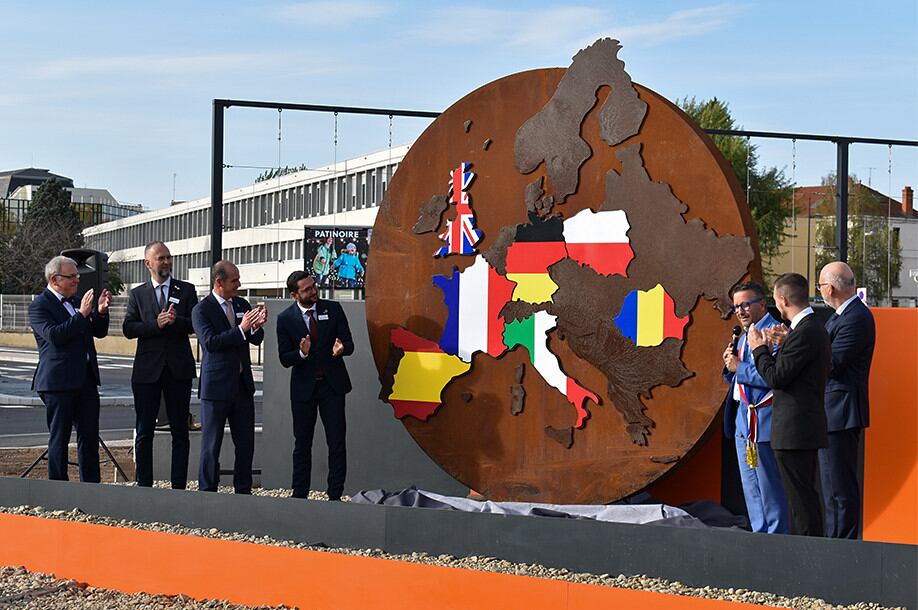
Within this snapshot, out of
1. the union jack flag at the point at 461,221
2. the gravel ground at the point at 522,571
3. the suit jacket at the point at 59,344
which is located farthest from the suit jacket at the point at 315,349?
the gravel ground at the point at 522,571

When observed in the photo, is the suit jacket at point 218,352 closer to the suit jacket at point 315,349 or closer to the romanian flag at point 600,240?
the suit jacket at point 315,349

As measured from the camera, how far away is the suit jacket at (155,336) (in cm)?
864

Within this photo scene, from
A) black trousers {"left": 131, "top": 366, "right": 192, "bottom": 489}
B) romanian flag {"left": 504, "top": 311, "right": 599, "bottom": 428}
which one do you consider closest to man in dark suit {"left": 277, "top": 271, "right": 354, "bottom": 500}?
black trousers {"left": 131, "top": 366, "right": 192, "bottom": 489}

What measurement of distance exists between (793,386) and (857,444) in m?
0.90

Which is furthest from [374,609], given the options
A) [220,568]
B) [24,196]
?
[24,196]

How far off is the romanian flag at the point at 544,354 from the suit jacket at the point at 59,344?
295cm

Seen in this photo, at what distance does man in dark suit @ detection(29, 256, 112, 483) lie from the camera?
8445 millimetres

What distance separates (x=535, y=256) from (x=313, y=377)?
1.82 m

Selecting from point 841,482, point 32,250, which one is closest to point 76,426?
point 841,482

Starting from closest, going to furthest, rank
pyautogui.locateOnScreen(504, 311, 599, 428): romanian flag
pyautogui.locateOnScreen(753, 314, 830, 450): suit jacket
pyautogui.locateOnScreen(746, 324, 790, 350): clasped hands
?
1. pyautogui.locateOnScreen(753, 314, 830, 450): suit jacket
2. pyautogui.locateOnScreen(746, 324, 790, 350): clasped hands
3. pyautogui.locateOnScreen(504, 311, 599, 428): romanian flag

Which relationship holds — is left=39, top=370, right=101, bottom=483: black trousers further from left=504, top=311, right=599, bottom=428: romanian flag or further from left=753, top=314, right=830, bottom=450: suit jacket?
left=753, top=314, right=830, bottom=450: suit jacket

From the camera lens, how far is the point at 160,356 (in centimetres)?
866

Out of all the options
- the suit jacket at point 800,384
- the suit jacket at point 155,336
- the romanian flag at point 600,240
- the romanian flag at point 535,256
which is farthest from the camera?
the suit jacket at point 155,336

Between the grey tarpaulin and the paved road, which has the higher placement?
the grey tarpaulin
